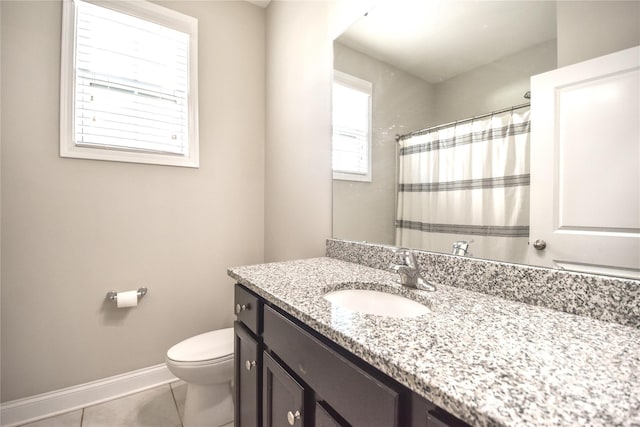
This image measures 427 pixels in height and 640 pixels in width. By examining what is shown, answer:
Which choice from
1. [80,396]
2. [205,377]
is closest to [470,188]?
[205,377]

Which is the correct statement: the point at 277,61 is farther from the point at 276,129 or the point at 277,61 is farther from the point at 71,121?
the point at 71,121

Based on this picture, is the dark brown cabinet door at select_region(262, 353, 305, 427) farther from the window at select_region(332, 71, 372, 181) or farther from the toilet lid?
the window at select_region(332, 71, 372, 181)

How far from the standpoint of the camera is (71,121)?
1.64 meters

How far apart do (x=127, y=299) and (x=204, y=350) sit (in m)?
0.62

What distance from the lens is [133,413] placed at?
63.9 inches

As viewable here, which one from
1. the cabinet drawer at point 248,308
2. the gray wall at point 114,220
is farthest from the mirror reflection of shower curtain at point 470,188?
the gray wall at point 114,220

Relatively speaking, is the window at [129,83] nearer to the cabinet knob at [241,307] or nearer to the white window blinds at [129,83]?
the white window blinds at [129,83]

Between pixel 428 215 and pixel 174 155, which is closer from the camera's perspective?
pixel 428 215

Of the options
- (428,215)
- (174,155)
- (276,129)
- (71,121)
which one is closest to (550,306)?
(428,215)

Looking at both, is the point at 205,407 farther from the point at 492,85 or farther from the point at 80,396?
the point at 492,85

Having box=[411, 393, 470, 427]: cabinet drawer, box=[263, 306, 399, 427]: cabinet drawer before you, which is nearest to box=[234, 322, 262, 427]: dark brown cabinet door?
box=[263, 306, 399, 427]: cabinet drawer

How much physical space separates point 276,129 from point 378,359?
6.30ft

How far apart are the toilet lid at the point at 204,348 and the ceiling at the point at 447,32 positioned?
5.47 feet

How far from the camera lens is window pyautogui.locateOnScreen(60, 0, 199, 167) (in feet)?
5.44
